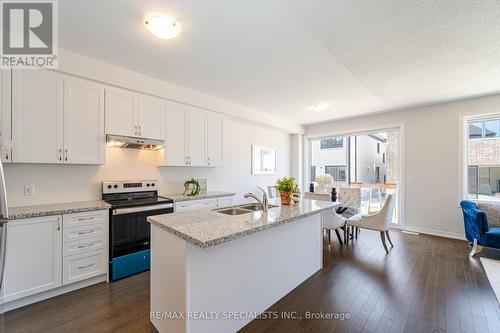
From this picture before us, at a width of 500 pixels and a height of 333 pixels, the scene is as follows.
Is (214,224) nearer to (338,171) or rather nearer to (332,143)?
(338,171)

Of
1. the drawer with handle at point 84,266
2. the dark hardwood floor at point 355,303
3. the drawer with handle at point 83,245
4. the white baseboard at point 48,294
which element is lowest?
the dark hardwood floor at point 355,303

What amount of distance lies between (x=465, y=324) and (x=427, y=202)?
3.28 m

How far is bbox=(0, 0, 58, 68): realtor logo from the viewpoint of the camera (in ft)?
6.27

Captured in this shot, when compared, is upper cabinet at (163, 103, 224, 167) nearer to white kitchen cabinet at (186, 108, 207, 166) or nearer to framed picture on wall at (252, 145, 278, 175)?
white kitchen cabinet at (186, 108, 207, 166)

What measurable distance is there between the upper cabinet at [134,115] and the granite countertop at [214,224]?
173 centimetres

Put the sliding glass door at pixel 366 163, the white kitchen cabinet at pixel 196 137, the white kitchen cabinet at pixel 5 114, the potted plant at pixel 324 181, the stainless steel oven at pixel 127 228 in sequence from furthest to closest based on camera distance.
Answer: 1. the sliding glass door at pixel 366 163
2. the potted plant at pixel 324 181
3. the white kitchen cabinet at pixel 196 137
4. the stainless steel oven at pixel 127 228
5. the white kitchen cabinet at pixel 5 114

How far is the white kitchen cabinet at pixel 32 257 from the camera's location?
2000 millimetres

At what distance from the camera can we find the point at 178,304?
1.50m

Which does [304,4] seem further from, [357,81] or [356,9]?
[357,81]

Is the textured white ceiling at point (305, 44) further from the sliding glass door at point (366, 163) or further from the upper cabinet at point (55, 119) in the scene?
the sliding glass door at point (366, 163)

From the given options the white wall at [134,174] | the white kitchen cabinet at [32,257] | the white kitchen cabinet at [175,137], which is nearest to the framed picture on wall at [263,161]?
the white wall at [134,174]

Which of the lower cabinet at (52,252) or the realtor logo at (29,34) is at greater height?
the realtor logo at (29,34)

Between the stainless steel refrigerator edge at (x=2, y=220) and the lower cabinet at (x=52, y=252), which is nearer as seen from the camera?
the stainless steel refrigerator edge at (x=2, y=220)

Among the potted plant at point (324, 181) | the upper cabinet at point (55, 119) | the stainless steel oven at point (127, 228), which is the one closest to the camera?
the upper cabinet at point (55, 119)
